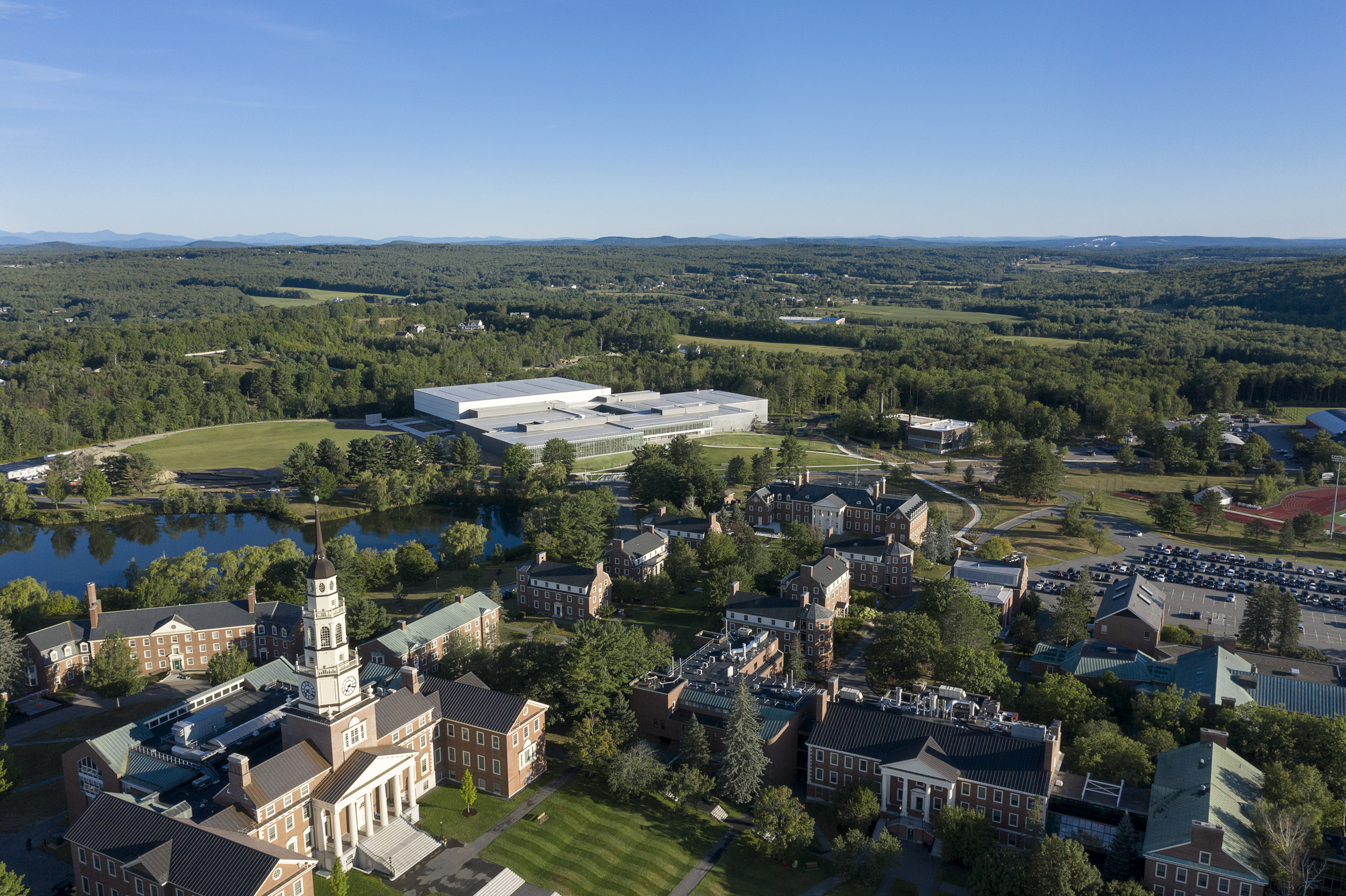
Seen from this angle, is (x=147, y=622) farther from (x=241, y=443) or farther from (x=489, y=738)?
(x=241, y=443)

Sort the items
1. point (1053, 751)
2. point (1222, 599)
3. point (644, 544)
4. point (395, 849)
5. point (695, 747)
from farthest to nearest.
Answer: point (644, 544)
point (1222, 599)
point (695, 747)
point (1053, 751)
point (395, 849)

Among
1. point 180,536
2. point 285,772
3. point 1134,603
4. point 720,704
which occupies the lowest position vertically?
point 180,536

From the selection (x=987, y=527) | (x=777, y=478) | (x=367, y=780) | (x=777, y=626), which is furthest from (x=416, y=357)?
(x=367, y=780)

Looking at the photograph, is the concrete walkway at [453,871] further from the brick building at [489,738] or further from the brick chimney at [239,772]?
the brick chimney at [239,772]

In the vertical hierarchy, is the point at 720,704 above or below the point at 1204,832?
below

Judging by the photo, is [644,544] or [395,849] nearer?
[395,849]

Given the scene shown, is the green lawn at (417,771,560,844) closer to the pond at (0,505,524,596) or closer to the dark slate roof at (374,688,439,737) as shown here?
the dark slate roof at (374,688,439,737)

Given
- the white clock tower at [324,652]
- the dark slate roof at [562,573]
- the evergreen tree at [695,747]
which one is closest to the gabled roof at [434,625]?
the dark slate roof at [562,573]

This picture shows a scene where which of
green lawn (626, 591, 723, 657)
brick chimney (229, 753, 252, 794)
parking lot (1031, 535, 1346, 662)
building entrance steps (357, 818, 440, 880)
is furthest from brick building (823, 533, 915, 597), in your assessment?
brick chimney (229, 753, 252, 794)

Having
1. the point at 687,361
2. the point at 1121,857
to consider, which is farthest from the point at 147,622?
the point at 687,361
